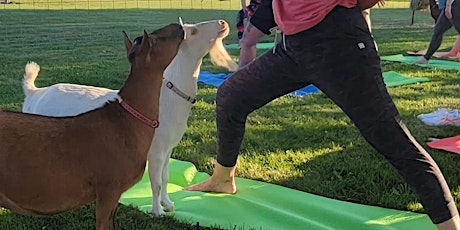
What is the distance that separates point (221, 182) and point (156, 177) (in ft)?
1.91

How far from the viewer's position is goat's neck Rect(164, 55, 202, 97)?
3865 mm

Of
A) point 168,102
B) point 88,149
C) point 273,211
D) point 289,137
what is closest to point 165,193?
point 168,102

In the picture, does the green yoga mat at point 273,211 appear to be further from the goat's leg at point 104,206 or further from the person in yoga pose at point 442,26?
the person in yoga pose at point 442,26

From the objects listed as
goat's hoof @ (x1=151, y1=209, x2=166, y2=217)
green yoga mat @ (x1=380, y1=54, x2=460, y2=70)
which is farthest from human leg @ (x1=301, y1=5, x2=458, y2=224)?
green yoga mat @ (x1=380, y1=54, x2=460, y2=70)

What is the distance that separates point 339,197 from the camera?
414cm

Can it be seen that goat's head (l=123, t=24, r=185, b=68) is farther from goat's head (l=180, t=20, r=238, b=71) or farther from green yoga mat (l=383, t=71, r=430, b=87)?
green yoga mat (l=383, t=71, r=430, b=87)

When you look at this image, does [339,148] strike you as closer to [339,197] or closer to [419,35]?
[339,197]

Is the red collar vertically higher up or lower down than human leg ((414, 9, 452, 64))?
higher up

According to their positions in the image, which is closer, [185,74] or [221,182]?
[185,74]

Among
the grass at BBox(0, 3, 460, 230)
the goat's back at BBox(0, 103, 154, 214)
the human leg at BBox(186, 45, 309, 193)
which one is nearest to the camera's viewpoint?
the goat's back at BBox(0, 103, 154, 214)

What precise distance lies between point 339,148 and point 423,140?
2.70 ft

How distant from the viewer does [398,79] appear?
853 cm

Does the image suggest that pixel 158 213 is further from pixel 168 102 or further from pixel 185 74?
pixel 185 74

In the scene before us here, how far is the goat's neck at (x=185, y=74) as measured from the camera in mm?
3865
